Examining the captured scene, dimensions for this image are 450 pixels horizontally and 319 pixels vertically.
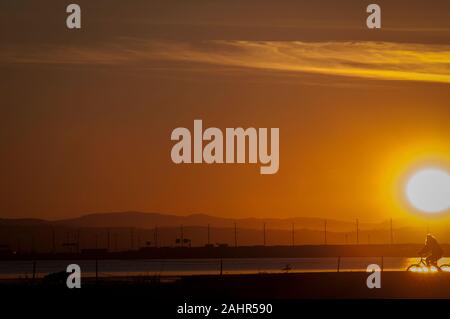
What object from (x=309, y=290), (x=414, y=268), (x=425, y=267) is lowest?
(x=309, y=290)

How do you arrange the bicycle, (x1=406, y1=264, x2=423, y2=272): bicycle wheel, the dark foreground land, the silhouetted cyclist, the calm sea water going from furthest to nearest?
the calm sea water → (x1=406, y1=264, x2=423, y2=272): bicycle wheel → the bicycle → the silhouetted cyclist → the dark foreground land

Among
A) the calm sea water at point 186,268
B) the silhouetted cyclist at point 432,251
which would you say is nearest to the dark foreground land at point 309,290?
the silhouetted cyclist at point 432,251

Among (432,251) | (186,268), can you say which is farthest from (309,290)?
(186,268)

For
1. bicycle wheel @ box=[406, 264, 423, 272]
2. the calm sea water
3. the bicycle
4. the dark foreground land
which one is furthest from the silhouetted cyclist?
the calm sea water

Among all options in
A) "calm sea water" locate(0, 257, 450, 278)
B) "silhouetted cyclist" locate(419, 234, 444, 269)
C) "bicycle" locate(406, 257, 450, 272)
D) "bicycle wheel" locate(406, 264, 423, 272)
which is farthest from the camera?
"calm sea water" locate(0, 257, 450, 278)

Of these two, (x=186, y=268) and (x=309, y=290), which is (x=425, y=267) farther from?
(x=186, y=268)

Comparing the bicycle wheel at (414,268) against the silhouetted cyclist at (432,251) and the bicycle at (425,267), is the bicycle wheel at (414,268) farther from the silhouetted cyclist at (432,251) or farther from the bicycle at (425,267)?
the silhouetted cyclist at (432,251)

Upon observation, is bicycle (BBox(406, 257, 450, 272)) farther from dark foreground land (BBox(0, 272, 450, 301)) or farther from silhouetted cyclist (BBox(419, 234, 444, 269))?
dark foreground land (BBox(0, 272, 450, 301))

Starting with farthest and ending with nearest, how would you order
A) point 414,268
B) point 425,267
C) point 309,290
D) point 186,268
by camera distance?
point 186,268 < point 414,268 < point 425,267 < point 309,290

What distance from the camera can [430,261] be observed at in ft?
104
